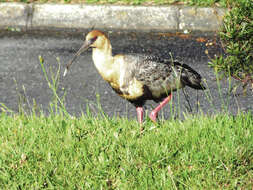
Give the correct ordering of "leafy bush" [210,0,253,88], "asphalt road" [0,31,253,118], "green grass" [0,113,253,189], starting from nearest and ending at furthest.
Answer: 1. "green grass" [0,113,253,189]
2. "leafy bush" [210,0,253,88]
3. "asphalt road" [0,31,253,118]

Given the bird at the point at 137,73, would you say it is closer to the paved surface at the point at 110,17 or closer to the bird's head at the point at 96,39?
the bird's head at the point at 96,39

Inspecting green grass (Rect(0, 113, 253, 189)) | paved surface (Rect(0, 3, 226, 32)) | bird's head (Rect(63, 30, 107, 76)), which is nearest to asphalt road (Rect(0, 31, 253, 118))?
paved surface (Rect(0, 3, 226, 32))

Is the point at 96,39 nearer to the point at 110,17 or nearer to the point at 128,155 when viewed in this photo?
the point at 128,155

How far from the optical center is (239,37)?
135 inches

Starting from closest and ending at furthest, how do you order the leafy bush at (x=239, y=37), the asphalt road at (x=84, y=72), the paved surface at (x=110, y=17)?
the leafy bush at (x=239, y=37) → the asphalt road at (x=84, y=72) → the paved surface at (x=110, y=17)

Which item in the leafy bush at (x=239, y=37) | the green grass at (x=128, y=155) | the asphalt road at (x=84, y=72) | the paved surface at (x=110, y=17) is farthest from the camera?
the paved surface at (x=110, y=17)

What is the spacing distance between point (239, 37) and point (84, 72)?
2804mm

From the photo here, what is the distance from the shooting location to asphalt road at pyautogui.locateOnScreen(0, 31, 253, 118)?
5.06 m

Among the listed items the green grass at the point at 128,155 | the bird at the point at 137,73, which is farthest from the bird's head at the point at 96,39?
the green grass at the point at 128,155

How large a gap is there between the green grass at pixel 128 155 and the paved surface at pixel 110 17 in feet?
11.5

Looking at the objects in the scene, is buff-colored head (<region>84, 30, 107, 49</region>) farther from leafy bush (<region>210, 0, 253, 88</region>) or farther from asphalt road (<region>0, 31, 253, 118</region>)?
leafy bush (<region>210, 0, 253, 88</region>)

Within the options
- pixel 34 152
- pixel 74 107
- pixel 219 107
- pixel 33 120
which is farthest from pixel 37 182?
pixel 219 107

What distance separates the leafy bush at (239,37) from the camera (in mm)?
3369

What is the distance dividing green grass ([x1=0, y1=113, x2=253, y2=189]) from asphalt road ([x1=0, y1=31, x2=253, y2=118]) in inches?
24.9
